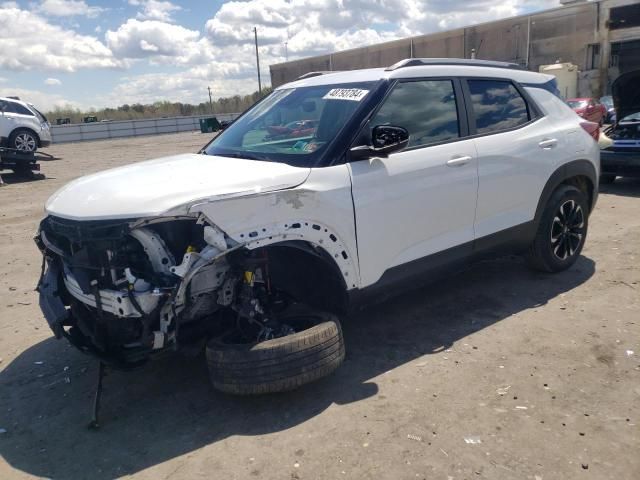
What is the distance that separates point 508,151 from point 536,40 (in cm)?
4941

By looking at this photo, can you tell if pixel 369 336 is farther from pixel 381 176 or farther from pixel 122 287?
pixel 122 287

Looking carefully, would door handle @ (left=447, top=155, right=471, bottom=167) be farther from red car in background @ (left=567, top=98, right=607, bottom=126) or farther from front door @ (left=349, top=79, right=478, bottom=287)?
red car in background @ (left=567, top=98, right=607, bottom=126)

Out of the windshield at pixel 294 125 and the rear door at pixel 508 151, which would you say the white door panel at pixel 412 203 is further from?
the windshield at pixel 294 125

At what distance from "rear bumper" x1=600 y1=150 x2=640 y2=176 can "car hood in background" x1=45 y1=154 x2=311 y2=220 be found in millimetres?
7775

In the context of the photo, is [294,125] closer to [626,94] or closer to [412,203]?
[412,203]

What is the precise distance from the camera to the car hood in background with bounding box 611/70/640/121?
8.26 m

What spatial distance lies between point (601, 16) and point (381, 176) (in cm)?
4756

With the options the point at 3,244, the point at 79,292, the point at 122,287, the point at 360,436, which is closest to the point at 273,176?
the point at 122,287

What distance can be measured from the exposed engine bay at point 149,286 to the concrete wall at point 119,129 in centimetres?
4335

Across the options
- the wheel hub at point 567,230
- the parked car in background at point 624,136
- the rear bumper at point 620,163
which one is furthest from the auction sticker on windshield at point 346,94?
the rear bumper at point 620,163

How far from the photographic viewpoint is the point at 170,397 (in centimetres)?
346

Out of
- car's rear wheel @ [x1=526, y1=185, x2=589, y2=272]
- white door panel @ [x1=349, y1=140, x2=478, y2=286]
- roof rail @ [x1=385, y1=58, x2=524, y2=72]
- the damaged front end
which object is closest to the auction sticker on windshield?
roof rail @ [x1=385, y1=58, x2=524, y2=72]

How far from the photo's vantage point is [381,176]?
11.7 ft

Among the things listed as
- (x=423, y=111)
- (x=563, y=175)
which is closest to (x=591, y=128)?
(x=563, y=175)
